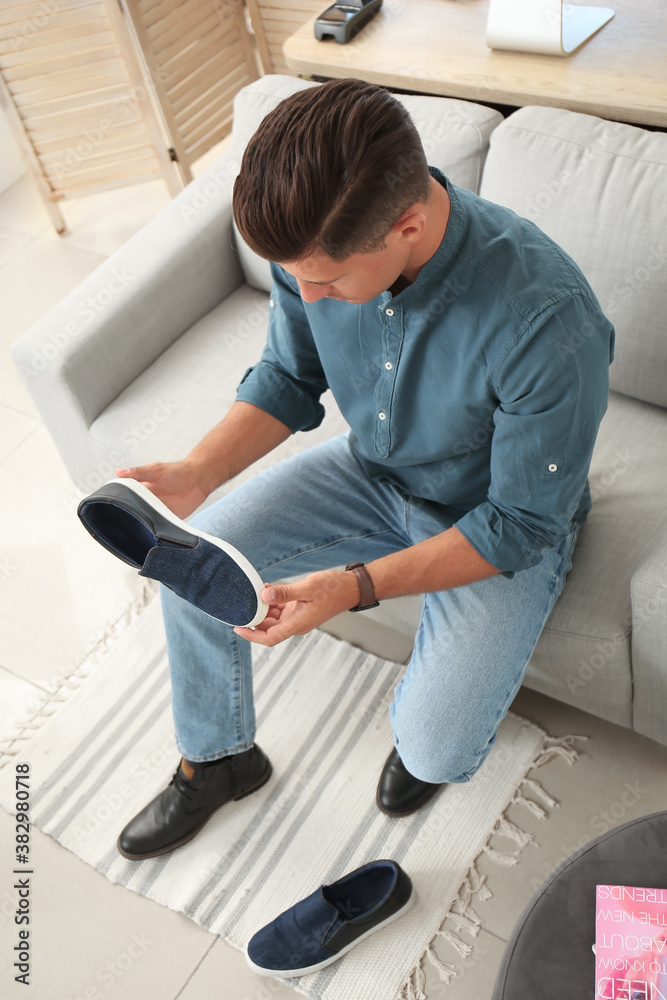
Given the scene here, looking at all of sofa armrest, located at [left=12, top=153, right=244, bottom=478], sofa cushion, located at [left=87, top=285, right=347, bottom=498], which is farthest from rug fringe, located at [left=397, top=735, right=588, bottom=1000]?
sofa armrest, located at [left=12, top=153, right=244, bottom=478]

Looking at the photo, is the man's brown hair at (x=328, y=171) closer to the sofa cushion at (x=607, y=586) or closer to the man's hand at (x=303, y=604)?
the man's hand at (x=303, y=604)

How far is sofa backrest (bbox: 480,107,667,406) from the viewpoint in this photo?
1462 millimetres

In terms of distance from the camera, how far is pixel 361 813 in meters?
1.56

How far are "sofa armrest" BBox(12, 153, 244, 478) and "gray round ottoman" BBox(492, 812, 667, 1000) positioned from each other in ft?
4.26

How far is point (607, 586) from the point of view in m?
1.37

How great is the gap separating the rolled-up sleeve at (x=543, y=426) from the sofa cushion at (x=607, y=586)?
0.23 meters

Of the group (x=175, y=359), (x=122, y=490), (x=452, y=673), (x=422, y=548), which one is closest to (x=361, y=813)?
(x=452, y=673)

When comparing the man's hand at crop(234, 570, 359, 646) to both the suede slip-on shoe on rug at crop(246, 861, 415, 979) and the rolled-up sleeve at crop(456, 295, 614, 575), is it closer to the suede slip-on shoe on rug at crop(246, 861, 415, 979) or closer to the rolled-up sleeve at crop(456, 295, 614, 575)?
the rolled-up sleeve at crop(456, 295, 614, 575)

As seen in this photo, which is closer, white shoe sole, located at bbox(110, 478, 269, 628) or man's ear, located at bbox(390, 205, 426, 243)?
man's ear, located at bbox(390, 205, 426, 243)

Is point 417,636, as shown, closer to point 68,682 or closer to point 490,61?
point 68,682

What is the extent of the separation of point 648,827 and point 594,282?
94 cm

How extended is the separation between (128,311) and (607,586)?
3.67 feet

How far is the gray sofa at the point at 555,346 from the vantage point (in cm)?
138

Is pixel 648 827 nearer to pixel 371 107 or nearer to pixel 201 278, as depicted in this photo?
pixel 371 107
